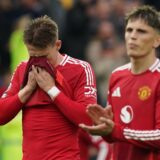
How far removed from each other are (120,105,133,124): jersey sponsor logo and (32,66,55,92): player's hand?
789 mm

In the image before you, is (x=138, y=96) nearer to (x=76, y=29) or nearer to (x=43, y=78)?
(x=43, y=78)

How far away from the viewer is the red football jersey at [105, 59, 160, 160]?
824cm

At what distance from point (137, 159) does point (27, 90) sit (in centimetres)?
118

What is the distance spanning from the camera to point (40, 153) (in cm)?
830

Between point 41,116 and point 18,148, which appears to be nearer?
point 41,116

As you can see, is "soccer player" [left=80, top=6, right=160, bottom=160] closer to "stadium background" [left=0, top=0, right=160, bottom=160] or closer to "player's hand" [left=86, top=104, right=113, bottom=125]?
"player's hand" [left=86, top=104, right=113, bottom=125]

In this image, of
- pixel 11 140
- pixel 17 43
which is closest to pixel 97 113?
pixel 11 140

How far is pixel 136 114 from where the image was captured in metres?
8.55

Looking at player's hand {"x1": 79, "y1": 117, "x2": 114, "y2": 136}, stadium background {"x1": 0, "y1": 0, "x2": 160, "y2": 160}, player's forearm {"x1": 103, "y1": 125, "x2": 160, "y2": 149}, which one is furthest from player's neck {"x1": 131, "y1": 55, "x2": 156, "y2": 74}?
stadium background {"x1": 0, "y1": 0, "x2": 160, "y2": 160}

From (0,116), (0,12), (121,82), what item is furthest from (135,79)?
(0,12)

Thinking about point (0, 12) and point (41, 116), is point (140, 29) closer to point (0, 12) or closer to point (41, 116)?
point (41, 116)

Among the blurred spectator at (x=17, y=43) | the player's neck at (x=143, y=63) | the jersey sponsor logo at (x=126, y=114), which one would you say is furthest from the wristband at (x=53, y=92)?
the blurred spectator at (x=17, y=43)

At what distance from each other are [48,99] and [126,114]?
0.78 meters

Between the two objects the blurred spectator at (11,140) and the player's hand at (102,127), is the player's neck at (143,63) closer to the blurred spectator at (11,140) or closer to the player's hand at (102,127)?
the player's hand at (102,127)
